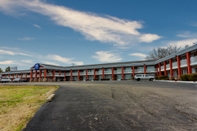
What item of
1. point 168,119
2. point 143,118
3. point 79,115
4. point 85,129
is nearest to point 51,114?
point 79,115

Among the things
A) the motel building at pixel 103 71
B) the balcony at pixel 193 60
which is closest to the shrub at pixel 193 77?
the balcony at pixel 193 60

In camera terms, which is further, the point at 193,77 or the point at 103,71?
the point at 103,71

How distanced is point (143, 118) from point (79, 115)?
2.21 meters

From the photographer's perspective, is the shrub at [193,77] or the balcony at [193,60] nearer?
the shrub at [193,77]

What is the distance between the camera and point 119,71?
201 ft

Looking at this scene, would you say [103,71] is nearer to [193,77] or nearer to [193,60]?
[193,60]

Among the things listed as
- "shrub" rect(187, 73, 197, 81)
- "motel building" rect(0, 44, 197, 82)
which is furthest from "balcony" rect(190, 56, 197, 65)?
"motel building" rect(0, 44, 197, 82)

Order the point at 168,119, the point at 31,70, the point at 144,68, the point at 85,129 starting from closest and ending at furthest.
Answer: the point at 85,129 → the point at 168,119 → the point at 144,68 → the point at 31,70

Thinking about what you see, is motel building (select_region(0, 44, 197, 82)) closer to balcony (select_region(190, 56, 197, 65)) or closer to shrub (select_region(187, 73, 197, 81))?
balcony (select_region(190, 56, 197, 65))

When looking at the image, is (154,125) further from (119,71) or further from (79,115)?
(119,71)

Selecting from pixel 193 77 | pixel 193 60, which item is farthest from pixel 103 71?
pixel 193 77

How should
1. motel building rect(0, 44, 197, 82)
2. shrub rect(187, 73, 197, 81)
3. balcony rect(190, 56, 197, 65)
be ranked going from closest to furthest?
shrub rect(187, 73, 197, 81) < balcony rect(190, 56, 197, 65) < motel building rect(0, 44, 197, 82)

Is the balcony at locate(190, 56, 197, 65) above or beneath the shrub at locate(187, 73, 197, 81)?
above

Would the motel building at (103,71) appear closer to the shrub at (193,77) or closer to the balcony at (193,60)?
the balcony at (193,60)
